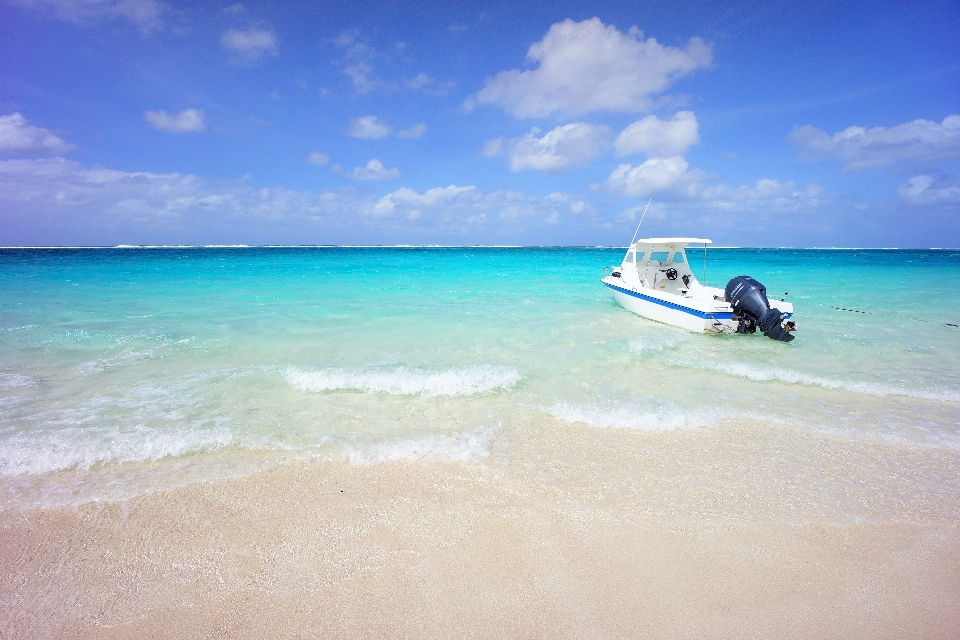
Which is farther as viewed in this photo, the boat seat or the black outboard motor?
the boat seat

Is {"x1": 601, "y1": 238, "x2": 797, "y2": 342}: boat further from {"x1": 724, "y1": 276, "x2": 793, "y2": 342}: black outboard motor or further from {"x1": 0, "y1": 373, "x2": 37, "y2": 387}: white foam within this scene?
{"x1": 0, "y1": 373, "x2": 37, "y2": 387}: white foam

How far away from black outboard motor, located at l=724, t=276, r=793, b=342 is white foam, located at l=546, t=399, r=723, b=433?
647cm

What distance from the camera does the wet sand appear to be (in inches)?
115

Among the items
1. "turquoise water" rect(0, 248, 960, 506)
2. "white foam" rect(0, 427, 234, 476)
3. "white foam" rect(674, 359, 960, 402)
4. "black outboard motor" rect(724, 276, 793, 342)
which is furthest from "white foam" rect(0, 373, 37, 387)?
"black outboard motor" rect(724, 276, 793, 342)

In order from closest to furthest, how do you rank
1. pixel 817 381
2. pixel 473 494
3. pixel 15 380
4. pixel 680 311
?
pixel 473 494 < pixel 15 380 < pixel 817 381 < pixel 680 311

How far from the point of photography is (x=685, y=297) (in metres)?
14.1

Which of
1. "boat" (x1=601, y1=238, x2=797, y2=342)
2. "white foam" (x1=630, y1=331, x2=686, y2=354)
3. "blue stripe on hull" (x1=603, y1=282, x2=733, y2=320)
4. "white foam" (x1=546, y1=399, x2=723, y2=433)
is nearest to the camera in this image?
"white foam" (x1=546, y1=399, x2=723, y2=433)

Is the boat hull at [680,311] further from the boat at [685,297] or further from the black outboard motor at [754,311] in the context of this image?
the black outboard motor at [754,311]

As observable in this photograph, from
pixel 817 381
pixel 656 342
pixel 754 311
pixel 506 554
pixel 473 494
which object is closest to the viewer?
pixel 506 554

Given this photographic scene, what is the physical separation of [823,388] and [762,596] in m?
5.84

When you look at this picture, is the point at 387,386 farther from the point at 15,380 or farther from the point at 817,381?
the point at 817,381

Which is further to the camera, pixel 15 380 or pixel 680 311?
pixel 680 311

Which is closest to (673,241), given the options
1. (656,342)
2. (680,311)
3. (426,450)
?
(680,311)

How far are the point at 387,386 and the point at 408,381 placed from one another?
360 millimetres
